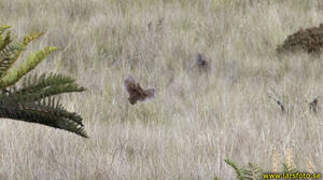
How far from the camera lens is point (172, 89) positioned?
455 centimetres

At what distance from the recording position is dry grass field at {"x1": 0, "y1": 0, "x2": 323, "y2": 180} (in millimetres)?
2479

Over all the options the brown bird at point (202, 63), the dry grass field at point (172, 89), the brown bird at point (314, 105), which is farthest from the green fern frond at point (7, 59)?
the brown bird at point (202, 63)

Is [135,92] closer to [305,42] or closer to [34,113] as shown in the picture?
[34,113]

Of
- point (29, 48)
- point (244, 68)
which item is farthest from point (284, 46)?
point (29, 48)

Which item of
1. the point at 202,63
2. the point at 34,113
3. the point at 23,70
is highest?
the point at 202,63

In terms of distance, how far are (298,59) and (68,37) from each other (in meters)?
2.68

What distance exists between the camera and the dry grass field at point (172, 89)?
248 centimetres

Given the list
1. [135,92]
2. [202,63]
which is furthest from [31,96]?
[202,63]

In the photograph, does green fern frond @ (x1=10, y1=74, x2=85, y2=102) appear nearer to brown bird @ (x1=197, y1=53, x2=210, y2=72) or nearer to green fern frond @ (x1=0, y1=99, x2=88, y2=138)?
green fern frond @ (x1=0, y1=99, x2=88, y2=138)

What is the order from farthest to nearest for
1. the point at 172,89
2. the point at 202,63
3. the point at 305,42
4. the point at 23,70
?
1. the point at 305,42
2. the point at 202,63
3. the point at 172,89
4. the point at 23,70

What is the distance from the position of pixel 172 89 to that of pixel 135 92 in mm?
880

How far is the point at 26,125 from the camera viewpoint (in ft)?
10.1

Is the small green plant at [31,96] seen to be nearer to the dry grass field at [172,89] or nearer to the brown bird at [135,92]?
the dry grass field at [172,89]

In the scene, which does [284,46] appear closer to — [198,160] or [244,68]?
[244,68]
